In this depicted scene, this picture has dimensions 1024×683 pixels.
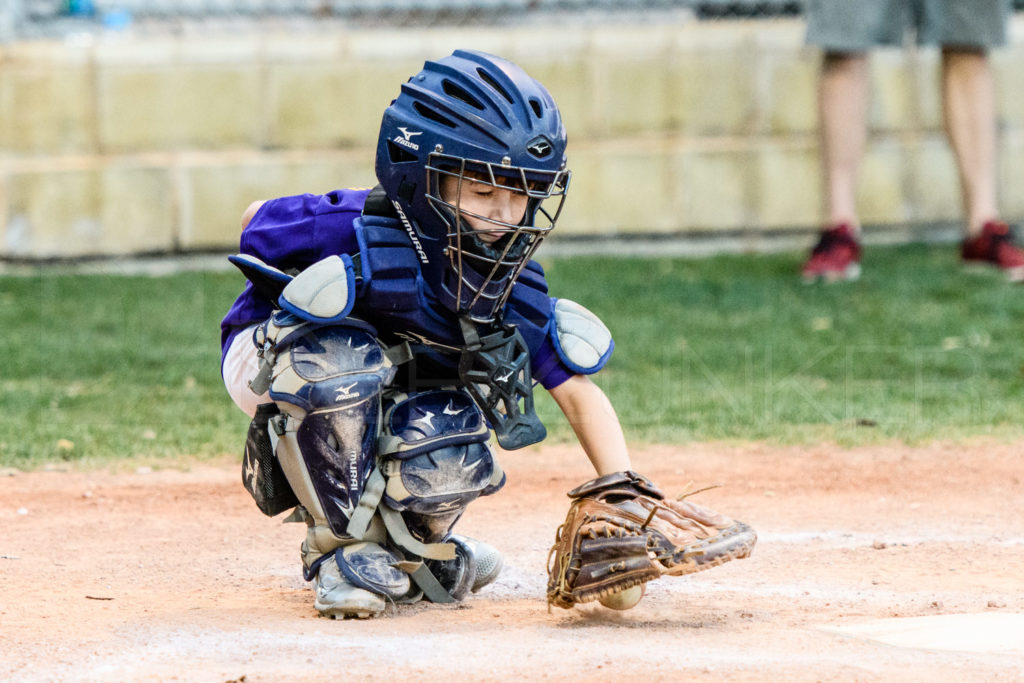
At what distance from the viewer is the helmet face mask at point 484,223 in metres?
2.89

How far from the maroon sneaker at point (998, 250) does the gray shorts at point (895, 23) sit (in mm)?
908

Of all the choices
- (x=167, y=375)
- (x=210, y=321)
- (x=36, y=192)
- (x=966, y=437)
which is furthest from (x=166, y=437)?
(x=36, y=192)

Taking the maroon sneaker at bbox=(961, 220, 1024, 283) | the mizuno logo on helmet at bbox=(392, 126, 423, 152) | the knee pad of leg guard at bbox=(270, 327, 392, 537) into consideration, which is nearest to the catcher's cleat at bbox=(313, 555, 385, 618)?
the knee pad of leg guard at bbox=(270, 327, 392, 537)

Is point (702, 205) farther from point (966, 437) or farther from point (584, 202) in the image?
point (966, 437)

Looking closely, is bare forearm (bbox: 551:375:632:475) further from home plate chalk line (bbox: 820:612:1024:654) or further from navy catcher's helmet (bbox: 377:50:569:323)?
home plate chalk line (bbox: 820:612:1024:654)

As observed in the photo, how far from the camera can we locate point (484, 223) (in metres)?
2.95

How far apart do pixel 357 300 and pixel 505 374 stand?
34 cm

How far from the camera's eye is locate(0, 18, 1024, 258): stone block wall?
7652 millimetres

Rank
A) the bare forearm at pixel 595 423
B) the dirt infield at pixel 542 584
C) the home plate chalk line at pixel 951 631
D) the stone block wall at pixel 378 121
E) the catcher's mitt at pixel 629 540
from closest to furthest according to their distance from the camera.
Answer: the dirt infield at pixel 542 584 < the home plate chalk line at pixel 951 631 < the catcher's mitt at pixel 629 540 < the bare forearm at pixel 595 423 < the stone block wall at pixel 378 121

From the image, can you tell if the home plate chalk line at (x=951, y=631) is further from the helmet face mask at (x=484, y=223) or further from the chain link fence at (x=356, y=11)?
the chain link fence at (x=356, y=11)

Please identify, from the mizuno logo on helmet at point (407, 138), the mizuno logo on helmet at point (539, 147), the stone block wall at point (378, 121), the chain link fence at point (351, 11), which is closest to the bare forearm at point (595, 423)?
the mizuno logo on helmet at point (539, 147)

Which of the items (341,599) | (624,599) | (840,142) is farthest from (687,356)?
(341,599)

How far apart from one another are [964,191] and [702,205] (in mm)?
1499

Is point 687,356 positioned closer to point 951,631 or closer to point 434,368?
point 434,368
